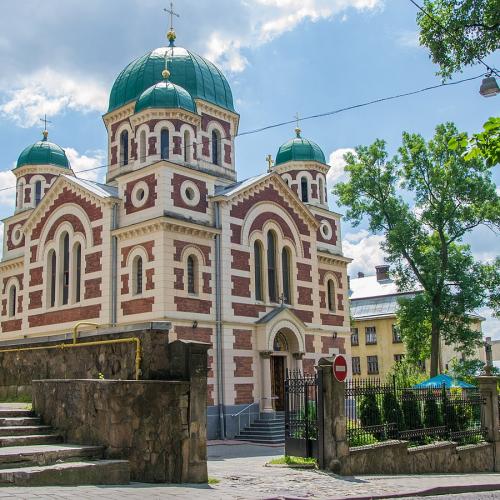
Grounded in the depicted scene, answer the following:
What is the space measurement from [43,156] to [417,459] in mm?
25587

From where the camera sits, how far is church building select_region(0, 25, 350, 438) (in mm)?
24844

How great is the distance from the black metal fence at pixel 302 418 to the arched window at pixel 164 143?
13853 mm

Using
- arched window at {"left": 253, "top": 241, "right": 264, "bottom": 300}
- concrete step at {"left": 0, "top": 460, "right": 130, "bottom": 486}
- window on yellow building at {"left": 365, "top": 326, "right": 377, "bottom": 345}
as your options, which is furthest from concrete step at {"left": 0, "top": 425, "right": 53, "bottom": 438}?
window on yellow building at {"left": 365, "top": 326, "right": 377, "bottom": 345}

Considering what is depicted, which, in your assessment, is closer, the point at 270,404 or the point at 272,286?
the point at 270,404

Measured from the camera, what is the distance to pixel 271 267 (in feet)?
93.8

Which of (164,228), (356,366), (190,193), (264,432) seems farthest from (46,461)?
(356,366)

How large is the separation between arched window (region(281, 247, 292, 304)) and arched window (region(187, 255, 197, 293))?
16.5ft

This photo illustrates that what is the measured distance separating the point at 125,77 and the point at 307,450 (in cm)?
2406

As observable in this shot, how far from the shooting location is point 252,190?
28.2 m

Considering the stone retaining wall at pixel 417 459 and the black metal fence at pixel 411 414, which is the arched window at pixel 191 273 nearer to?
the black metal fence at pixel 411 414

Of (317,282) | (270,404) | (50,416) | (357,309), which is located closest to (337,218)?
(317,282)

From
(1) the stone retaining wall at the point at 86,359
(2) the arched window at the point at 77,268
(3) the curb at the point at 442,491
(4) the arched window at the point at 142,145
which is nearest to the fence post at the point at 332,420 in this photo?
(3) the curb at the point at 442,491

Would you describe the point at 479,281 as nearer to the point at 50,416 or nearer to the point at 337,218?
the point at 337,218

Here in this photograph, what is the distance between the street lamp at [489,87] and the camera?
1236 cm
